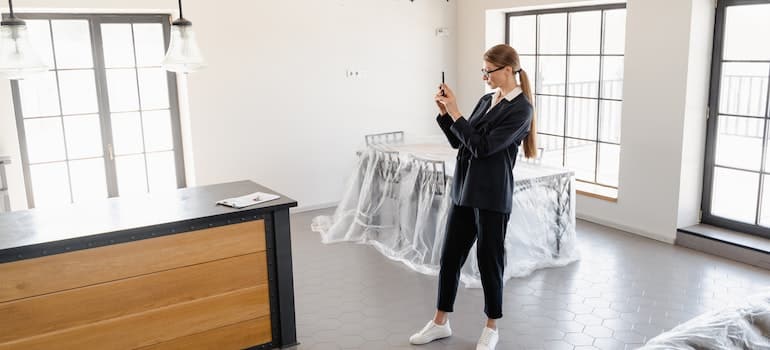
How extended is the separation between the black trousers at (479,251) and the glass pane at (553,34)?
3.21 metres

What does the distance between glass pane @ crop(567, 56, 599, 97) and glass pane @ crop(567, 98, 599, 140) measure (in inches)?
2.8

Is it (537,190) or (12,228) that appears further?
(537,190)

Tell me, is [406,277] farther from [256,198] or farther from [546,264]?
[256,198]

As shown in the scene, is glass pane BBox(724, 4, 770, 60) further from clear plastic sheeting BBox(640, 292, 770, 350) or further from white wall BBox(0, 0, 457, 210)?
clear plastic sheeting BBox(640, 292, 770, 350)

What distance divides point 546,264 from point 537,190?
0.50m

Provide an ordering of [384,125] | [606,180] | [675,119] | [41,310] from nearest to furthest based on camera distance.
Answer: [41,310]
[675,119]
[606,180]
[384,125]

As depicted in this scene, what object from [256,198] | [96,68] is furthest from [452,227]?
[96,68]

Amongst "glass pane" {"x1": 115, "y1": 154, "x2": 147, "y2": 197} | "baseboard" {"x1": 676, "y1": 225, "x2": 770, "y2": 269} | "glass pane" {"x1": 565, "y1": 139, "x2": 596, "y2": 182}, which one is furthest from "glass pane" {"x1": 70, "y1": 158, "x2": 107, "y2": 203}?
"baseboard" {"x1": 676, "y1": 225, "x2": 770, "y2": 269}

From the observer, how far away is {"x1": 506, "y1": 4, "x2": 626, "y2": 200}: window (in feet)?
17.9

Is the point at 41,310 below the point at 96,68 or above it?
below

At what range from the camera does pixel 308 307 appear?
3836 millimetres

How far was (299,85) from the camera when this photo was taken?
579cm

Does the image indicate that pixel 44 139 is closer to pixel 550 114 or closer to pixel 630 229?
pixel 550 114

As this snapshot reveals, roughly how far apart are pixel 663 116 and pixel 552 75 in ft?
4.58
